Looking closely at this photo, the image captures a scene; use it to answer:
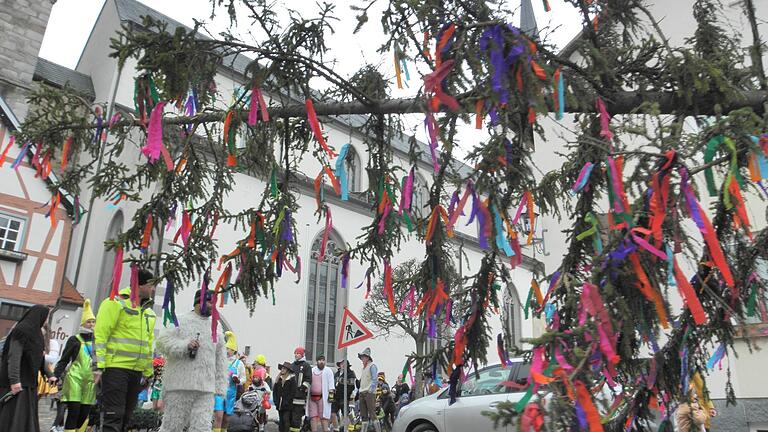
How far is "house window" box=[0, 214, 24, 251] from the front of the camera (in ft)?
48.7

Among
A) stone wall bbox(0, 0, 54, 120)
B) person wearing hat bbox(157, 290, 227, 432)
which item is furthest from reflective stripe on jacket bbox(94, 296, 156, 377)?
stone wall bbox(0, 0, 54, 120)

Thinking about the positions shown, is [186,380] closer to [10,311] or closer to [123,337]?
[123,337]

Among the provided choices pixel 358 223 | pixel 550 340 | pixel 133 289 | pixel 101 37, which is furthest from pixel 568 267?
pixel 101 37

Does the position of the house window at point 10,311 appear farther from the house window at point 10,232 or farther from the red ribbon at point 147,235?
the red ribbon at point 147,235

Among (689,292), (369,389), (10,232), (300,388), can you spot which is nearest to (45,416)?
(300,388)

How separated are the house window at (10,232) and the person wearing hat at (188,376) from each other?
11.8 meters

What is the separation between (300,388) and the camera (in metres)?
10.2

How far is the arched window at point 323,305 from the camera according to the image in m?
20.8

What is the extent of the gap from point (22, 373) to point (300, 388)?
18.2ft

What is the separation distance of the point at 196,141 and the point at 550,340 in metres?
3.37

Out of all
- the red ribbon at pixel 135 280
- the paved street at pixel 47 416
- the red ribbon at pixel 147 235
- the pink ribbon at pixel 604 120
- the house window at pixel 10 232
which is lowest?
the paved street at pixel 47 416

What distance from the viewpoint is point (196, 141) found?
4.64m

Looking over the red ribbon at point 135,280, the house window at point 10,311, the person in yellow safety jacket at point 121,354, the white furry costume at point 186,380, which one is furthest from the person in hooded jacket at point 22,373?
the house window at point 10,311

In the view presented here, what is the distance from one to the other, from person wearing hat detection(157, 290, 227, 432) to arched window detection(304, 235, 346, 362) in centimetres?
1485
